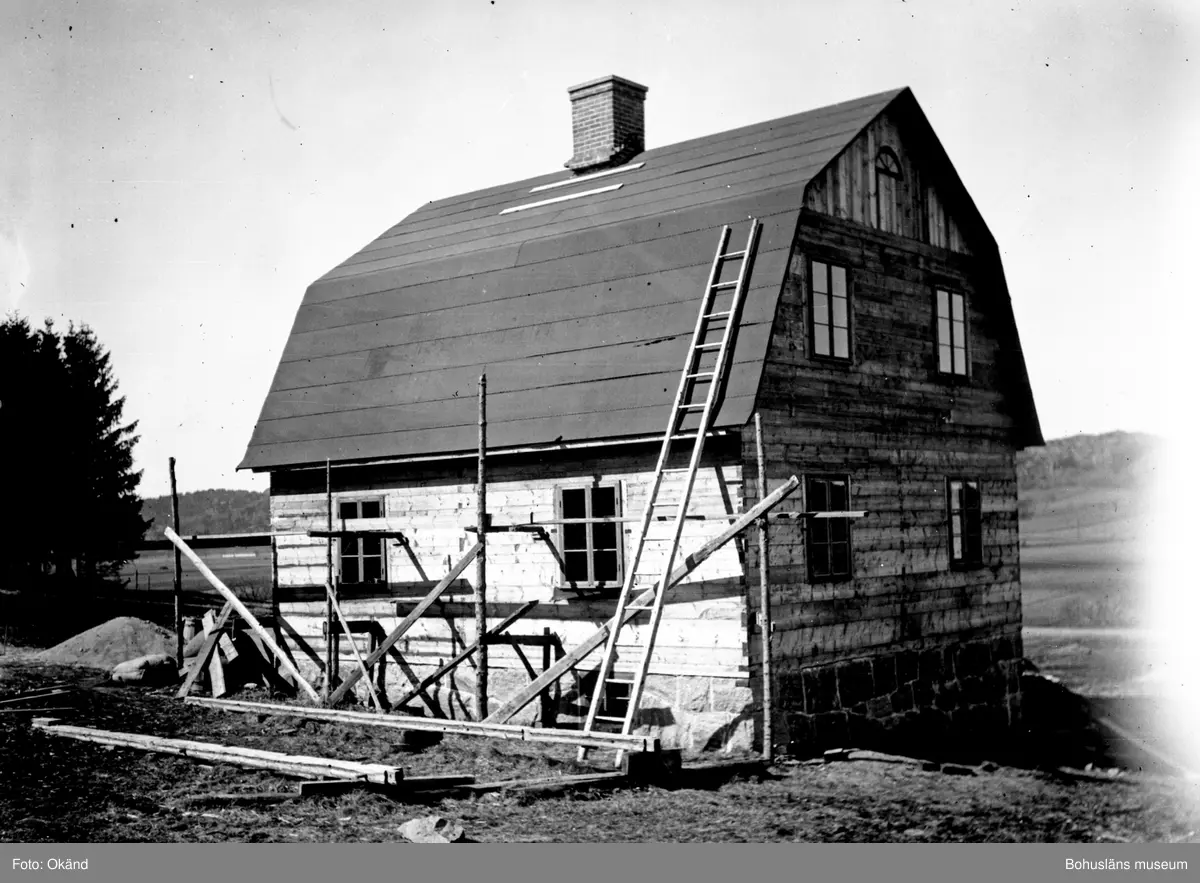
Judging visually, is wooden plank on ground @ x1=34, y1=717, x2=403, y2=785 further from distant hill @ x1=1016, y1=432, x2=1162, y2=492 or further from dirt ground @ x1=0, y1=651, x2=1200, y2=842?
distant hill @ x1=1016, y1=432, x2=1162, y2=492

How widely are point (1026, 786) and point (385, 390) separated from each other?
11.2 m

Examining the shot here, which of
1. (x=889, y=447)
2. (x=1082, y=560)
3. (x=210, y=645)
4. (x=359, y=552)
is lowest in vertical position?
(x=210, y=645)

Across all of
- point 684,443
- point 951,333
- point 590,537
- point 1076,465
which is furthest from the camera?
point 1076,465

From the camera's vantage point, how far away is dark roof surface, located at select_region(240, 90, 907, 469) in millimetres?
17016

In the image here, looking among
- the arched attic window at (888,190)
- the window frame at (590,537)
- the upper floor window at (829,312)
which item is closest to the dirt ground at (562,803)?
the window frame at (590,537)

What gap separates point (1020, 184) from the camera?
51.6 ft

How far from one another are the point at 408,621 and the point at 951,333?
960cm

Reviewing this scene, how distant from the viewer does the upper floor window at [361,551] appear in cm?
2052

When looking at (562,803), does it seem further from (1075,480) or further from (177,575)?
(1075,480)

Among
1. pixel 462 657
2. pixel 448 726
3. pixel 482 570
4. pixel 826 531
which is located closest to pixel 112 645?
pixel 462 657

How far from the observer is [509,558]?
728 inches

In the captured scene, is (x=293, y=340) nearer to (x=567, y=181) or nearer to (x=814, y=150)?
(x=567, y=181)

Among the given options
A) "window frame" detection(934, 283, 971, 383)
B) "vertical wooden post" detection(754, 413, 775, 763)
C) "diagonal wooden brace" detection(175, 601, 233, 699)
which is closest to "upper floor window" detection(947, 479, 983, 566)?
"window frame" detection(934, 283, 971, 383)

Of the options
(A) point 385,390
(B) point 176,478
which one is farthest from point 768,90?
(B) point 176,478
